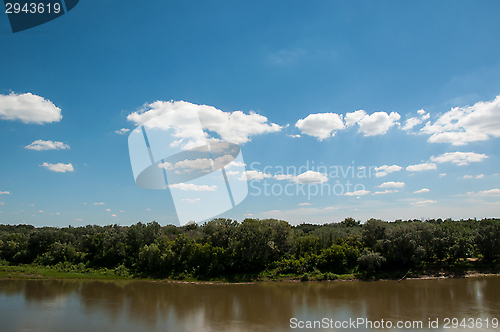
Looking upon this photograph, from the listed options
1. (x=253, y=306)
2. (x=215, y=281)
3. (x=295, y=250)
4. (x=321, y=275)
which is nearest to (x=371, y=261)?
(x=321, y=275)

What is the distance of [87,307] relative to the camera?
27.1m

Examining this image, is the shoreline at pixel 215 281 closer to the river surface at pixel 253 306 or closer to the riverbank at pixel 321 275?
the riverbank at pixel 321 275

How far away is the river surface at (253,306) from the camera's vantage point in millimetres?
21484

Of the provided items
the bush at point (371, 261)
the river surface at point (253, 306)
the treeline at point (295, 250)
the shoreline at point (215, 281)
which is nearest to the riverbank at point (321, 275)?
the shoreline at point (215, 281)

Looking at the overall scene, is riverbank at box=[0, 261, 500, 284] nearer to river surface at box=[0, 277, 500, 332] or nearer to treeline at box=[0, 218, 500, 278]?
treeline at box=[0, 218, 500, 278]

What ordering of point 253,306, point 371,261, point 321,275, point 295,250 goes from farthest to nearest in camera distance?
point 295,250 → point 321,275 → point 371,261 → point 253,306

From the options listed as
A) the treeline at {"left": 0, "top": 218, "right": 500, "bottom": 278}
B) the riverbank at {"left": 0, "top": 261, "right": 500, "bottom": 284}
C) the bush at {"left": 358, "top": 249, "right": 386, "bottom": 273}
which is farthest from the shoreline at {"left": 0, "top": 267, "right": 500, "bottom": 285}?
the bush at {"left": 358, "top": 249, "right": 386, "bottom": 273}

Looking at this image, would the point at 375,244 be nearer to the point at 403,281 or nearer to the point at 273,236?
the point at 403,281

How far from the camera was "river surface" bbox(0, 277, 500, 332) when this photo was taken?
70.5 ft

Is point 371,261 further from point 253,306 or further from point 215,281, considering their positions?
point 215,281

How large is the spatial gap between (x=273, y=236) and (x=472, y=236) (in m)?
31.0

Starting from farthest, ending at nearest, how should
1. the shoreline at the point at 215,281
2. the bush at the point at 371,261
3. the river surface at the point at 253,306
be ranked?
the bush at the point at 371,261 < the shoreline at the point at 215,281 < the river surface at the point at 253,306

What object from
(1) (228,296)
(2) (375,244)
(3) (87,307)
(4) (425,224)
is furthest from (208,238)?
(4) (425,224)

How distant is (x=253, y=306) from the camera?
27.0 m
